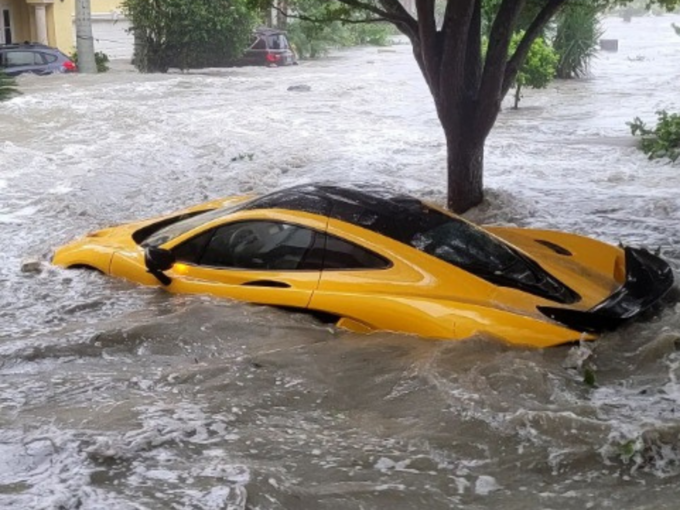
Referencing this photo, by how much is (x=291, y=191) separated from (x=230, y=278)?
2.50 ft

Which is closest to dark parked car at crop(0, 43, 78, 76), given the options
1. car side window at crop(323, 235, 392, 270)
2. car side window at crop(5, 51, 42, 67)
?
car side window at crop(5, 51, 42, 67)

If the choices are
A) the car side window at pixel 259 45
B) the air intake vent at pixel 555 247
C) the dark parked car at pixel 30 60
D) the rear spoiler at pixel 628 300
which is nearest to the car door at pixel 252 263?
the rear spoiler at pixel 628 300

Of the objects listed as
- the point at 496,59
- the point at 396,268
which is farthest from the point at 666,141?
the point at 396,268

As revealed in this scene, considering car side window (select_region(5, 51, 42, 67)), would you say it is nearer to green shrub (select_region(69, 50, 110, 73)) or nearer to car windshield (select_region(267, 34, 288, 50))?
green shrub (select_region(69, 50, 110, 73))

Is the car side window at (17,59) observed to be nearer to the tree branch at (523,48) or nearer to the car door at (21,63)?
the car door at (21,63)

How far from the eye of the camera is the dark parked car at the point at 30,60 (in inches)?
971

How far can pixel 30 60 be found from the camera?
25.0 meters

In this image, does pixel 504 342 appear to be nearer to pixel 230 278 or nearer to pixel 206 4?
pixel 230 278

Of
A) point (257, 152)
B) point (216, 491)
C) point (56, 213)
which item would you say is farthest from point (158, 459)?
point (257, 152)

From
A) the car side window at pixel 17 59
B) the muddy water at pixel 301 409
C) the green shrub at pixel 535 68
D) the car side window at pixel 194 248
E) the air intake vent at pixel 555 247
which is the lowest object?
the muddy water at pixel 301 409

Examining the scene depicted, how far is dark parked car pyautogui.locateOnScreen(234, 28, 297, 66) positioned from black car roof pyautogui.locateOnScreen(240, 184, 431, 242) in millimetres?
24712

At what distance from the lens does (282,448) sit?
4500 millimetres

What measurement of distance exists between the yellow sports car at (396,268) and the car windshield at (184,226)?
0.06 ft

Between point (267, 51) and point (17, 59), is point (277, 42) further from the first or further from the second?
point (17, 59)
